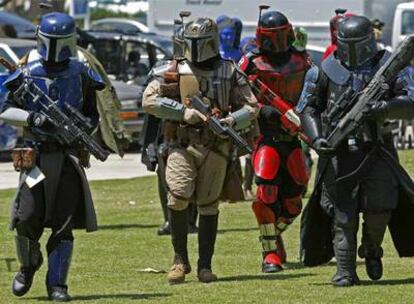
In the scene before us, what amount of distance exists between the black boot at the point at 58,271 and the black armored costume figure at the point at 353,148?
1.80 metres

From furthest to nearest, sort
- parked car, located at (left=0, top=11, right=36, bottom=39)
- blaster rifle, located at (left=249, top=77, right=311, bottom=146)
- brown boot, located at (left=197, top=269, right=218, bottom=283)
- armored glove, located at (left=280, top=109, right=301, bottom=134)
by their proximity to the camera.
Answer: parked car, located at (left=0, top=11, right=36, bottom=39), blaster rifle, located at (left=249, top=77, right=311, bottom=146), armored glove, located at (left=280, top=109, right=301, bottom=134), brown boot, located at (left=197, top=269, right=218, bottom=283)

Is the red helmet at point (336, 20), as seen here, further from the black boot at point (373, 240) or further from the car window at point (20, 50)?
the car window at point (20, 50)

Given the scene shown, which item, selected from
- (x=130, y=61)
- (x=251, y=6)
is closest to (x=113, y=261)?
(x=130, y=61)

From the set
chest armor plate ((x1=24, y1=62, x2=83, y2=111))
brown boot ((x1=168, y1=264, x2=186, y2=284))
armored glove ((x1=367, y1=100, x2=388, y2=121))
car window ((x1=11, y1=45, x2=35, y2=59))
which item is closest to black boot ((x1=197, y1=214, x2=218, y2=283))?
brown boot ((x1=168, y1=264, x2=186, y2=284))

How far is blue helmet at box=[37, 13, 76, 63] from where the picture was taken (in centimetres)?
1027

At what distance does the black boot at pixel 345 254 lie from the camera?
1065cm

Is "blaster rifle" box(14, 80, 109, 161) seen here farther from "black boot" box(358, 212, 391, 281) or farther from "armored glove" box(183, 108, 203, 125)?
"black boot" box(358, 212, 391, 281)

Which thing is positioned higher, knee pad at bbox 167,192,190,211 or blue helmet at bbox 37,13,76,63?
blue helmet at bbox 37,13,76,63

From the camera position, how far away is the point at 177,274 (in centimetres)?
1115

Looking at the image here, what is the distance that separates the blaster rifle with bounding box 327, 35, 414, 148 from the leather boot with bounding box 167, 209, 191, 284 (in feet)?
4.69

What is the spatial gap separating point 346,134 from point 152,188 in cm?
940

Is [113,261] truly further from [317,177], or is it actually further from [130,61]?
[130,61]

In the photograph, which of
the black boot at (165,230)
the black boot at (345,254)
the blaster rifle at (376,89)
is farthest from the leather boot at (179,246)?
the black boot at (165,230)

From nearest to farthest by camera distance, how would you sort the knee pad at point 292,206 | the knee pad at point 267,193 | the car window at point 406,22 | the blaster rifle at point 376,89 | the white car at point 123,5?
the blaster rifle at point 376,89, the knee pad at point 267,193, the knee pad at point 292,206, the car window at point 406,22, the white car at point 123,5
